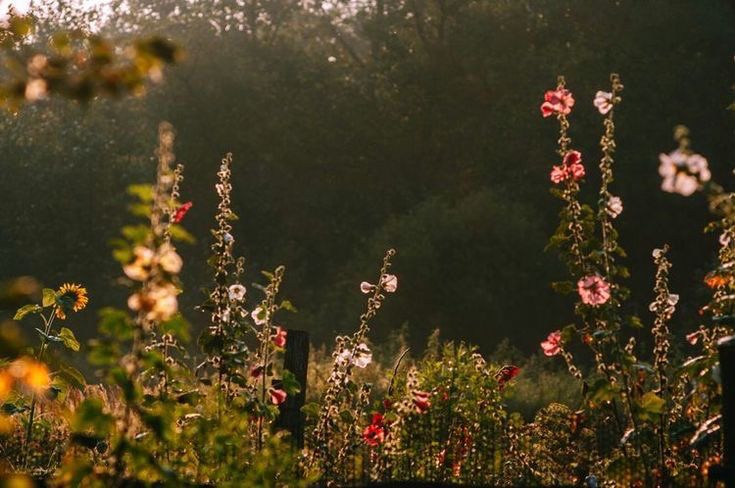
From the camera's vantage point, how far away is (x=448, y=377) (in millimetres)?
7508

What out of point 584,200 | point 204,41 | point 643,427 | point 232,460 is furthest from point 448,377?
point 204,41

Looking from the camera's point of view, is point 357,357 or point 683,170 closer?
point 683,170

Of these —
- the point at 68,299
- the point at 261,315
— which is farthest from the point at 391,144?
the point at 261,315

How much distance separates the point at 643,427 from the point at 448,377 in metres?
2.29

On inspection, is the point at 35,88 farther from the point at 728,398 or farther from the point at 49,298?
the point at 49,298

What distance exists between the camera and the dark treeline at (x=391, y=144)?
81.3 ft

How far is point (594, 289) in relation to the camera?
17.9 feet

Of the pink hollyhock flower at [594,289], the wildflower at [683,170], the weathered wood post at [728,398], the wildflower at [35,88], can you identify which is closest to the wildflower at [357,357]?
the pink hollyhock flower at [594,289]

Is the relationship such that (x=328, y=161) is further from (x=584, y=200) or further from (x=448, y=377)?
(x=448, y=377)

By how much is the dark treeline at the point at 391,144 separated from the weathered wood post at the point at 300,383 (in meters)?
16.1

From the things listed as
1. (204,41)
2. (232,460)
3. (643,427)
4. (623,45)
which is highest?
(204,41)

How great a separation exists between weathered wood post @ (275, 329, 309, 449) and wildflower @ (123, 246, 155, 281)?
3.36 metres

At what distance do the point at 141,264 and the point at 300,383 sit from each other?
11.5ft

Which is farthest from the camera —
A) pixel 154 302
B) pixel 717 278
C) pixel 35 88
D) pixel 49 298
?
pixel 49 298
